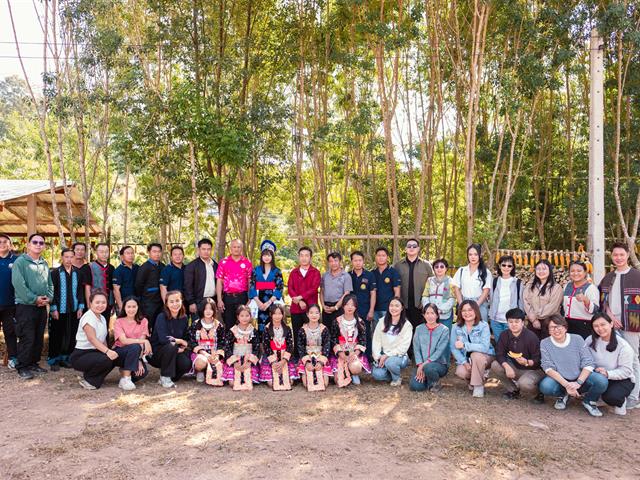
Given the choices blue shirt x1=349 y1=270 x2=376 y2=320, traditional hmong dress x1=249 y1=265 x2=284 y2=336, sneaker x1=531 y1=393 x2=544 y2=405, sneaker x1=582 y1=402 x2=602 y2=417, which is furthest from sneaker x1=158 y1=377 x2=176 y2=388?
sneaker x1=582 y1=402 x2=602 y2=417

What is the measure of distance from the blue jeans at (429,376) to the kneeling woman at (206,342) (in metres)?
1.79

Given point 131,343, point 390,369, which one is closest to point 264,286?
point 131,343

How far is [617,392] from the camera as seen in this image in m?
4.37

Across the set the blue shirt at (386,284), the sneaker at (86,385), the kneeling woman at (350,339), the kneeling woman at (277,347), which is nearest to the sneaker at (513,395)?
the kneeling woman at (350,339)

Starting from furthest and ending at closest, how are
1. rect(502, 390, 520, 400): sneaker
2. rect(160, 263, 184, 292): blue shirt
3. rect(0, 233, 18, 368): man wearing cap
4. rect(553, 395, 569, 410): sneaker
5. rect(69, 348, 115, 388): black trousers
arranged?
rect(160, 263, 184, 292): blue shirt
rect(0, 233, 18, 368): man wearing cap
rect(69, 348, 115, 388): black trousers
rect(502, 390, 520, 400): sneaker
rect(553, 395, 569, 410): sneaker

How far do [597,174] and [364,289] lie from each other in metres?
3.34

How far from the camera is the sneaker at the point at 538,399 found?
4.73m

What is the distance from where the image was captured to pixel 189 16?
8070 mm

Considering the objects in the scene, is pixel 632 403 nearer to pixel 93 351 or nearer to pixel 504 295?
pixel 504 295

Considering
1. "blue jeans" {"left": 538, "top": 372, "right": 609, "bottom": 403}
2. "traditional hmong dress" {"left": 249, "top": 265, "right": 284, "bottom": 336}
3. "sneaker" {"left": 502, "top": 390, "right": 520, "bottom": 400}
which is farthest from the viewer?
"traditional hmong dress" {"left": 249, "top": 265, "right": 284, "bottom": 336}

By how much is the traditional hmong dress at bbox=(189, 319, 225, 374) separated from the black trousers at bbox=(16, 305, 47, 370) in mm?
1529

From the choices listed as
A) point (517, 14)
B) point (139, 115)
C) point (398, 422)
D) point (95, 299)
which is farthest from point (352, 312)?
point (517, 14)

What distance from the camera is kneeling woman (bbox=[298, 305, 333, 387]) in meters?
5.24

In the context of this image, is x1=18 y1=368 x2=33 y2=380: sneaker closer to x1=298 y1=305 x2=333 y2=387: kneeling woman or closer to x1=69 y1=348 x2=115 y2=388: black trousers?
x1=69 y1=348 x2=115 y2=388: black trousers
